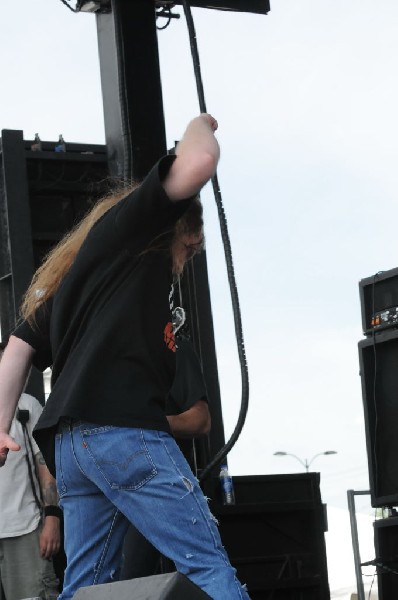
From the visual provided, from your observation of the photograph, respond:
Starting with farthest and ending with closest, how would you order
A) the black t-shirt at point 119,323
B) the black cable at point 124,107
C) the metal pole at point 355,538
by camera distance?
the metal pole at point 355,538 → the black cable at point 124,107 → the black t-shirt at point 119,323

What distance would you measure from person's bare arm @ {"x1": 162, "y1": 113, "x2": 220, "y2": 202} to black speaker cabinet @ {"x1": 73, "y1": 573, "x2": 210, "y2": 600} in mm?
814

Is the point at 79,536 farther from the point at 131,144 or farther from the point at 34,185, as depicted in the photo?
the point at 34,185

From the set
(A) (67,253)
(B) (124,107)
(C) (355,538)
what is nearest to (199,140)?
(A) (67,253)

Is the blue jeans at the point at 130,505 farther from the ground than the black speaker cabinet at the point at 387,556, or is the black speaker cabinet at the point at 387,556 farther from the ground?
the blue jeans at the point at 130,505

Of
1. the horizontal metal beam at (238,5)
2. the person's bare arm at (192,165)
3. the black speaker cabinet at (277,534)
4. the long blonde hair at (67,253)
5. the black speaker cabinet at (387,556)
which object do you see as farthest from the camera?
the black speaker cabinet at (387,556)

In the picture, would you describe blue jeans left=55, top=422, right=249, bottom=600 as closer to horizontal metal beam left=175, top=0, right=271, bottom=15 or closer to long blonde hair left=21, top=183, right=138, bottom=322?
long blonde hair left=21, top=183, right=138, bottom=322

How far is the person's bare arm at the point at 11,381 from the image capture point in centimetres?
259

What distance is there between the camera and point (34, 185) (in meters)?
4.95

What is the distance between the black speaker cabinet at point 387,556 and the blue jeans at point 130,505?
11.4ft

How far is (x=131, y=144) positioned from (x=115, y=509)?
6.61ft

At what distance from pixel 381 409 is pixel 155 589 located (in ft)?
13.9

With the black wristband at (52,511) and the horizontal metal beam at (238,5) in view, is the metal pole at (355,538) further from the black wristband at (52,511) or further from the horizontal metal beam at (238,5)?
the horizontal metal beam at (238,5)

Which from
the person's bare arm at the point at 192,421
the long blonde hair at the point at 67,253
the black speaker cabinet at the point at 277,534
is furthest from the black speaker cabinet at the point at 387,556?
the long blonde hair at the point at 67,253

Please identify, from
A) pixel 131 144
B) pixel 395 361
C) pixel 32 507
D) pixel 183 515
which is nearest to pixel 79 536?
pixel 183 515
